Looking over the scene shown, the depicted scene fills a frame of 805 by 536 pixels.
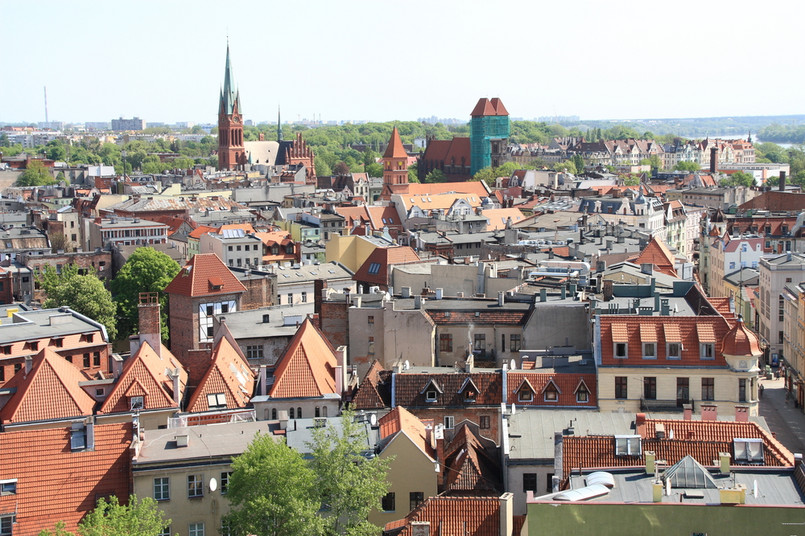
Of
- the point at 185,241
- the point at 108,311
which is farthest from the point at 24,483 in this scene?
the point at 185,241

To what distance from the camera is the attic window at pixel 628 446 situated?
1400 inches

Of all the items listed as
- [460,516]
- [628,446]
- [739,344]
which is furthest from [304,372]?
[628,446]

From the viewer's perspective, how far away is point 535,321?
57.0 meters

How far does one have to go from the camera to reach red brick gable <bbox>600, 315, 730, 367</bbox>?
4772cm

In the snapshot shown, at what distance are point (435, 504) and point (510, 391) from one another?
1247cm

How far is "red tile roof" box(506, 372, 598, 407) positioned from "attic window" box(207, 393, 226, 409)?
41.5ft

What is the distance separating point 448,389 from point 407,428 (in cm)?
656

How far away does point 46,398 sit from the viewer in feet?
165

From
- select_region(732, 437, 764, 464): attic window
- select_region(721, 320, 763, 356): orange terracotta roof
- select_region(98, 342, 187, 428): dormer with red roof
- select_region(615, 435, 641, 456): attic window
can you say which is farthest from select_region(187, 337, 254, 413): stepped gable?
select_region(732, 437, 764, 464): attic window

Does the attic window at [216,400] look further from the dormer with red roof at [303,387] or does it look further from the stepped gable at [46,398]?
the stepped gable at [46,398]

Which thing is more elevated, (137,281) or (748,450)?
(748,450)

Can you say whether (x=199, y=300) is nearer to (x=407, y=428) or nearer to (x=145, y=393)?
(x=145, y=393)

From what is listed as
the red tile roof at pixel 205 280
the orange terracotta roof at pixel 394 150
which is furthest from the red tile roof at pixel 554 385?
the orange terracotta roof at pixel 394 150

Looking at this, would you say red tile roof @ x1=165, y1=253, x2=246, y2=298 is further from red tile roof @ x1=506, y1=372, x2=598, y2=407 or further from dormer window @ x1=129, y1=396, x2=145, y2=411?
red tile roof @ x1=506, y1=372, x2=598, y2=407
